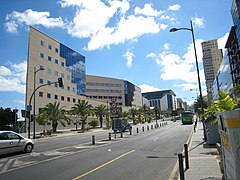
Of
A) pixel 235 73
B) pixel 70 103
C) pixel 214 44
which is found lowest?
pixel 70 103

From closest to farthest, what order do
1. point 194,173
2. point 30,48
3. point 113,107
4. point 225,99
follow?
point 194,173, point 225,99, point 113,107, point 30,48

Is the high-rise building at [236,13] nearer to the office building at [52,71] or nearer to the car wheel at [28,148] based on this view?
the office building at [52,71]

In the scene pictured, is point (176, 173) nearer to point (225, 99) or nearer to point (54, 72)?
point (225, 99)

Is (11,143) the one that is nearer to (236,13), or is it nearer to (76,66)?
(236,13)

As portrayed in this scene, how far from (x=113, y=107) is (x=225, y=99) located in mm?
15774

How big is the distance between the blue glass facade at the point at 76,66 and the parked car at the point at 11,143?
5821 centimetres

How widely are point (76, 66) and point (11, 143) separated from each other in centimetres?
6592

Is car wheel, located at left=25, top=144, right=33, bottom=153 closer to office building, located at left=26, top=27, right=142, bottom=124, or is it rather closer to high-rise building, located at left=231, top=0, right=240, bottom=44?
office building, located at left=26, top=27, right=142, bottom=124

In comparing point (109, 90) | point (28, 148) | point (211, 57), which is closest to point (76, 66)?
point (109, 90)

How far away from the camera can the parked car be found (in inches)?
527

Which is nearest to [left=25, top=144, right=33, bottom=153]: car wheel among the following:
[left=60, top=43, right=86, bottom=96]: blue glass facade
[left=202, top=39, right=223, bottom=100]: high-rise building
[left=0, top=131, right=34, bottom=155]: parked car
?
[left=0, top=131, right=34, bottom=155]: parked car

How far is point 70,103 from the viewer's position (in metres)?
71.2

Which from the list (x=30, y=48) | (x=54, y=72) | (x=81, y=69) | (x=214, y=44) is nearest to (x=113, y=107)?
(x=30, y=48)

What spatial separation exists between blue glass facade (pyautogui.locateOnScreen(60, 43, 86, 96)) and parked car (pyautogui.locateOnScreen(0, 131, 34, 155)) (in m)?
58.2
